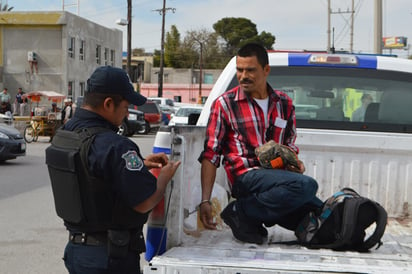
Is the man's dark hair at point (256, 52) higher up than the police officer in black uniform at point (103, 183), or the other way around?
the man's dark hair at point (256, 52)

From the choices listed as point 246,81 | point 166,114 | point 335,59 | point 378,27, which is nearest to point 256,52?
point 246,81

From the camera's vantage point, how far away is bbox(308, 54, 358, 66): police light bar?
491cm

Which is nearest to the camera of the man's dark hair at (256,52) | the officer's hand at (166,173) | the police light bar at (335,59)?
the officer's hand at (166,173)

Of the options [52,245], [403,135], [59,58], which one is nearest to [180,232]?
[403,135]

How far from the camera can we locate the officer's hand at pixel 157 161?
3273mm

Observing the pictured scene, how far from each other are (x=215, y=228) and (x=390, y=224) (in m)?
1.27

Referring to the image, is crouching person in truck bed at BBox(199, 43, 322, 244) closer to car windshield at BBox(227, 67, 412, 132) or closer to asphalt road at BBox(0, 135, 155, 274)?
car windshield at BBox(227, 67, 412, 132)

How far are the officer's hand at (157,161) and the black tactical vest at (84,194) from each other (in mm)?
327

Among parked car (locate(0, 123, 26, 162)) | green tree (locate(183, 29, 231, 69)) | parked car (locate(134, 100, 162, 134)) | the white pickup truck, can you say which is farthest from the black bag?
green tree (locate(183, 29, 231, 69))

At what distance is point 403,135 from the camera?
14.9 ft

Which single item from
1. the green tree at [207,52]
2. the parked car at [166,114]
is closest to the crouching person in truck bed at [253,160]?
the parked car at [166,114]

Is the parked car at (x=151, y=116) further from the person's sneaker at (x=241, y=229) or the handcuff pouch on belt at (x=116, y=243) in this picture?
the handcuff pouch on belt at (x=116, y=243)

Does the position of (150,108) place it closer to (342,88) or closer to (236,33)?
(342,88)

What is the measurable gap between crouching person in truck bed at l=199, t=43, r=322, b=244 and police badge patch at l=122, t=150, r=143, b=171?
3.17 ft
